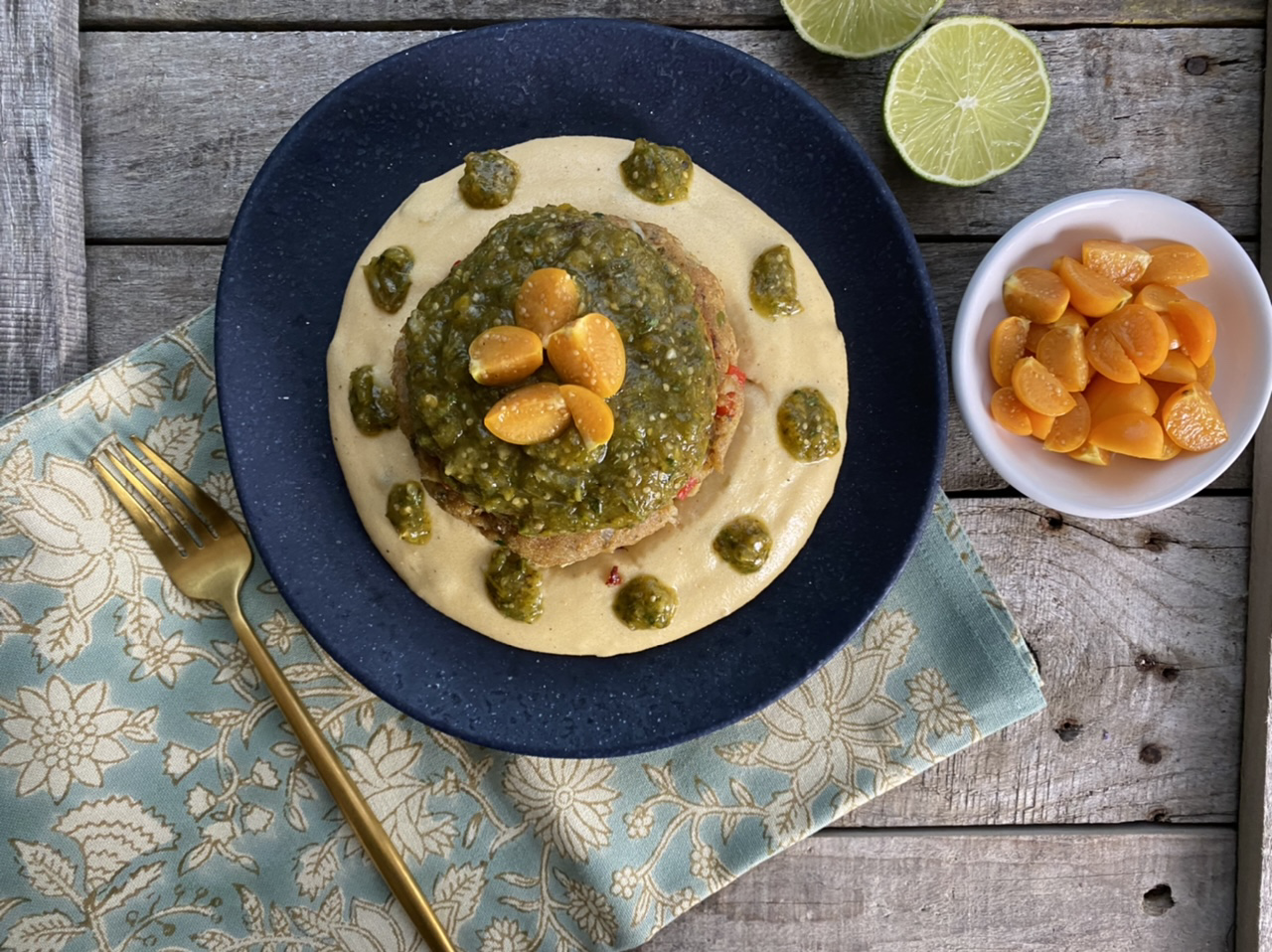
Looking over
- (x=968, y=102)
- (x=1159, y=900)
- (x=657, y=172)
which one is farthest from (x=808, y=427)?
(x=1159, y=900)

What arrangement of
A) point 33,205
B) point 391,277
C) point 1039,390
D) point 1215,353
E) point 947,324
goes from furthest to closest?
point 947,324 → point 33,205 → point 1215,353 → point 391,277 → point 1039,390

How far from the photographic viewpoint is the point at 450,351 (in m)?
2.64

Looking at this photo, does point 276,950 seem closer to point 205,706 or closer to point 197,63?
point 205,706

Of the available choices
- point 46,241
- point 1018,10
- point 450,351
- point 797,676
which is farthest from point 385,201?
point 1018,10

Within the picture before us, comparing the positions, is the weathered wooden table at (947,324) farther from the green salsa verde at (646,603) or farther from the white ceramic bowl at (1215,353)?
the green salsa verde at (646,603)

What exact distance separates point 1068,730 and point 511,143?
285 cm

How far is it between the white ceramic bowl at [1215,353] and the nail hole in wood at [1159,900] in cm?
150

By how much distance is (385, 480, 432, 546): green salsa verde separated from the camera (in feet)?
9.97

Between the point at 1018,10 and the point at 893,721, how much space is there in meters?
2.55

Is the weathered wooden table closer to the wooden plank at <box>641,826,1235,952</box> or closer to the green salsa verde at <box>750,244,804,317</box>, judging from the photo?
the wooden plank at <box>641,826,1235,952</box>

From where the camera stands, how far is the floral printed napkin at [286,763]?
10.4 feet

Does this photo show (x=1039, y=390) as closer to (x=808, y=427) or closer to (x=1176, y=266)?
(x=1176, y=266)

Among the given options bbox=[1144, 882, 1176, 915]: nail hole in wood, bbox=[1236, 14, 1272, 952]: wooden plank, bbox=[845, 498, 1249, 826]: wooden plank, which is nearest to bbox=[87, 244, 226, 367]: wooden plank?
bbox=[845, 498, 1249, 826]: wooden plank

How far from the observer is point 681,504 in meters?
3.11
